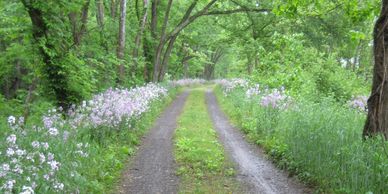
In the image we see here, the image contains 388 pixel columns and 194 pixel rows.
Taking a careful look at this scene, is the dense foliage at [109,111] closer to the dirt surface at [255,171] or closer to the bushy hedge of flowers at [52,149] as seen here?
the bushy hedge of flowers at [52,149]

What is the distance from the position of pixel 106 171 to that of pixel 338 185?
4393mm

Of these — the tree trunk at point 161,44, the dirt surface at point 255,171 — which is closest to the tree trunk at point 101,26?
the dirt surface at point 255,171

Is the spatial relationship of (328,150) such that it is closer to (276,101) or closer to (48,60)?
(276,101)

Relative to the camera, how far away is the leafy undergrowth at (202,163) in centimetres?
705

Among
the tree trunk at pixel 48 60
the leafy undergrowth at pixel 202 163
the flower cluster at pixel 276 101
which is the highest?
the tree trunk at pixel 48 60

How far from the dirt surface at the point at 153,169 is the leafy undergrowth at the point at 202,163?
218 millimetres

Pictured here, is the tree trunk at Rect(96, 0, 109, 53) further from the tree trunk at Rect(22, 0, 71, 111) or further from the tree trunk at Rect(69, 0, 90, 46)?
the tree trunk at Rect(22, 0, 71, 111)

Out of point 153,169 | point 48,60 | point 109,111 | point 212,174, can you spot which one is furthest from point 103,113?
point 212,174

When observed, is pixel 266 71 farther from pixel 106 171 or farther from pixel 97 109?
pixel 106 171

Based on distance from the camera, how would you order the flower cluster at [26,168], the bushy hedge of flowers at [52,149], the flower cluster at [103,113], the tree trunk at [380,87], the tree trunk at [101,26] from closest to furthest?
1. the flower cluster at [26,168]
2. the bushy hedge of flowers at [52,149]
3. the tree trunk at [380,87]
4. the flower cluster at [103,113]
5. the tree trunk at [101,26]

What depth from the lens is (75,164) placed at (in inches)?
233

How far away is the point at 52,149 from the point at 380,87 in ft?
17.5

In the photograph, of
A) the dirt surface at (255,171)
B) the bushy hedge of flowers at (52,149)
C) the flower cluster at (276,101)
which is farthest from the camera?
the flower cluster at (276,101)

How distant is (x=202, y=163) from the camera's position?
852 cm
